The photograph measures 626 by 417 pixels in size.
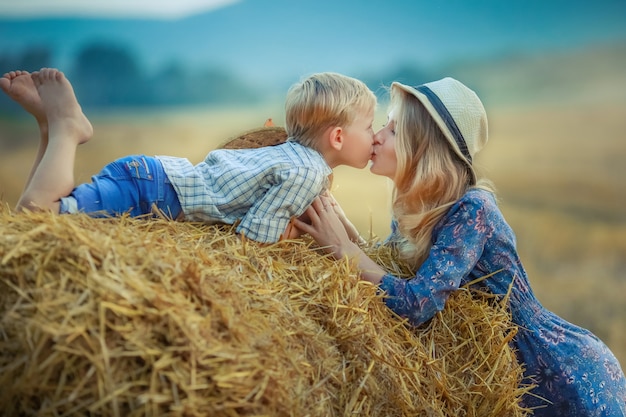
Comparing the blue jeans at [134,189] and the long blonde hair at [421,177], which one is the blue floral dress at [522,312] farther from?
the blue jeans at [134,189]

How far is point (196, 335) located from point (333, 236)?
3.26 feet

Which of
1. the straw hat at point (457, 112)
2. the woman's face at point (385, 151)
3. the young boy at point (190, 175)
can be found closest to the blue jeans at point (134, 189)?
the young boy at point (190, 175)

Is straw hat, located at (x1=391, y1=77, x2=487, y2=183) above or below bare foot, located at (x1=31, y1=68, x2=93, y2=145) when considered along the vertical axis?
below

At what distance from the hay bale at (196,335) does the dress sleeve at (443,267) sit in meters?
0.08

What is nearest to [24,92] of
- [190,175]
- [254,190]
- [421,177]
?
[190,175]

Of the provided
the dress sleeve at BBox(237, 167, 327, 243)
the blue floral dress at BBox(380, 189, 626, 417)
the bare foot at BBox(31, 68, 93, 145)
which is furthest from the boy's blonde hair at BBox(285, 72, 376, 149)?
the bare foot at BBox(31, 68, 93, 145)

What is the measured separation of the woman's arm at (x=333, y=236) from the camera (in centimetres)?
240

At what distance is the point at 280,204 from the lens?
240 centimetres

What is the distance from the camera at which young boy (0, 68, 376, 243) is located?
7.67ft

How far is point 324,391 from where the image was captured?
6.28 feet

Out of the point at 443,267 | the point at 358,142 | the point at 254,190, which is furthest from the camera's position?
the point at 358,142

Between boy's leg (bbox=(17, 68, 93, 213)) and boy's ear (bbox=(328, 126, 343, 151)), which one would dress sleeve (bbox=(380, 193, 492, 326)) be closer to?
boy's ear (bbox=(328, 126, 343, 151))

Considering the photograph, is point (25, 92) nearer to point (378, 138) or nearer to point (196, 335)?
point (378, 138)

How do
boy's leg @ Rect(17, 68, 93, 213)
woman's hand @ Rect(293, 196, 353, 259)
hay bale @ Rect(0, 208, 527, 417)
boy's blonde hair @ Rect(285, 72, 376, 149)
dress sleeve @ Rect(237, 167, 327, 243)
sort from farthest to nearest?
boy's blonde hair @ Rect(285, 72, 376, 149) < woman's hand @ Rect(293, 196, 353, 259) < dress sleeve @ Rect(237, 167, 327, 243) < boy's leg @ Rect(17, 68, 93, 213) < hay bale @ Rect(0, 208, 527, 417)
